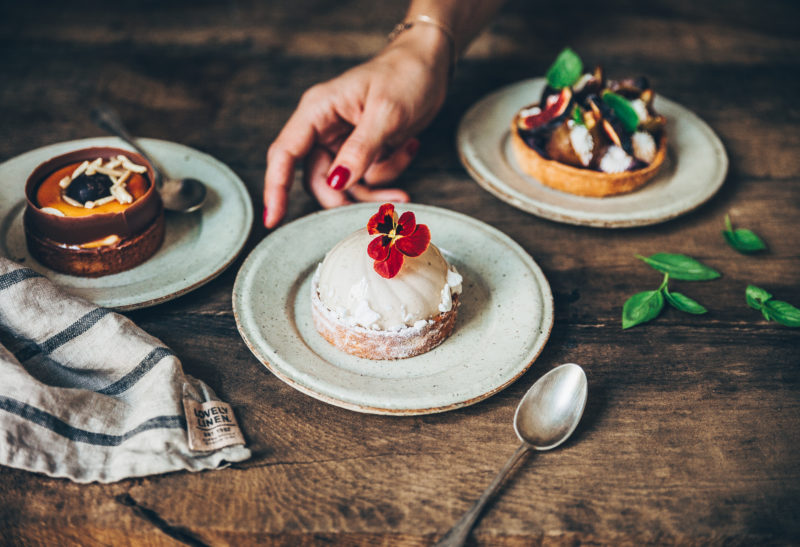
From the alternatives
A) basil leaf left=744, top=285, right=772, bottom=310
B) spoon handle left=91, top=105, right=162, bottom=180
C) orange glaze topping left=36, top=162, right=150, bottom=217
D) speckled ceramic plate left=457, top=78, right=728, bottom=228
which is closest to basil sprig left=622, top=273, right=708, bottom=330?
basil leaf left=744, top=285, right=772, bottom=310

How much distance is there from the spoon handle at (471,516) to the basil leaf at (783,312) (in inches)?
30.3

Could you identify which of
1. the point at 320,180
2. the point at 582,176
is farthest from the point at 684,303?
the point at 320,180

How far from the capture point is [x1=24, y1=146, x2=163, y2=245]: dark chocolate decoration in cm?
146

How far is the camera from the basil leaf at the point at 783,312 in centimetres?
149

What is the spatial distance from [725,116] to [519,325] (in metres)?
1.40

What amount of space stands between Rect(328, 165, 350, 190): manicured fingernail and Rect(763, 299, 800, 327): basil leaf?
3.55 feet

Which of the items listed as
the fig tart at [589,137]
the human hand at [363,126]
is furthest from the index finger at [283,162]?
the fig tart at [589,137]

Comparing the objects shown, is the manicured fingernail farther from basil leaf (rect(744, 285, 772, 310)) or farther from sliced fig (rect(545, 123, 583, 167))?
basil leaf (rect(744, 285, 772, 310))

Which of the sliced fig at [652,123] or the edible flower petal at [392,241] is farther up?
the edible flower petal at [392,241]

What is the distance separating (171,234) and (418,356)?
765 mm

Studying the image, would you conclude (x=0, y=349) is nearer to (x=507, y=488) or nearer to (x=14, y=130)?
(x=507, y=488)

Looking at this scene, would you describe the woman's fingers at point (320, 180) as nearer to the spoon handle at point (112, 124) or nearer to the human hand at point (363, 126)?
the human hand at point (363, 126)

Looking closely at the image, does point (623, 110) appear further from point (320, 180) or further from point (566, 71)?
point (320, 180)

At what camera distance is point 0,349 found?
1.21m
